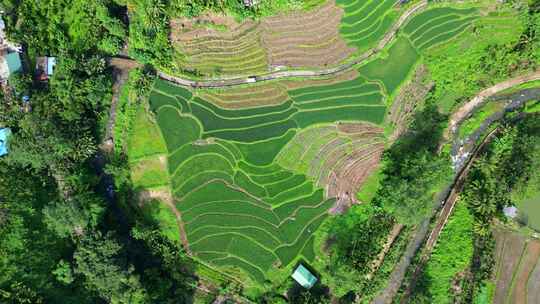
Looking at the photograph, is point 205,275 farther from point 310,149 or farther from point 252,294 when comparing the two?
point 310,149

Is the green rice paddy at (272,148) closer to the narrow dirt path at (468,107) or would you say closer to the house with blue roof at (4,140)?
the narrow dirt path at (468,107)

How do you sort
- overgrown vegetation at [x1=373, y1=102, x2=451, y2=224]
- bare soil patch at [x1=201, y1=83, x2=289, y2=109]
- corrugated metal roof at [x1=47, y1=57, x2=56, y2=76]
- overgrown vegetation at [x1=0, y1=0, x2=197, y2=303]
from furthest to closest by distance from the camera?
1. bare soil patch at [x1=201, y1=83, x2=289, y2=109]
2. corrugated metal roof at [x1=47, y1=57, x2=56, y2=76]
3. overgrown vegetation at [x1=0, y1=0, x2=197, y2=303]
4. overgrown vegetation at [x1=373, y1=102, x2=451, y2=224]

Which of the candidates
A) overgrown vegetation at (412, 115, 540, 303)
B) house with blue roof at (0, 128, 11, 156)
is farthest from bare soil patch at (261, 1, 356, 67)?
house with blue roof at (0, 128, 11, 156)

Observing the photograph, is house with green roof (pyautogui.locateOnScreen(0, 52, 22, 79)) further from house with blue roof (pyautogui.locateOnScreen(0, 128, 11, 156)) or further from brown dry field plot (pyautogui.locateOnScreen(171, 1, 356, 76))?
brown dry field plot (pyautogui.locateOnScreen(171, 1, 356, 76))

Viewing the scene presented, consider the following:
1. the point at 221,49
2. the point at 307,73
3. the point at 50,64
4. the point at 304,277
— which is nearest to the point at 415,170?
the point at 307,73

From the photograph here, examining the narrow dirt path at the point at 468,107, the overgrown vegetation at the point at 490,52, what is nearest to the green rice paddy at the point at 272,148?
the overgrown vegetation at the point at 490,52

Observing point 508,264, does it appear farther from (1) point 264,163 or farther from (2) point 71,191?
(2) point 71,191

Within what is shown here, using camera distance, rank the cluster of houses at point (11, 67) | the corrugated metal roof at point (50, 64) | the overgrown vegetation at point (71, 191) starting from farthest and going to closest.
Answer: the corrugated metal roof at point (50, 64) < the cluster of houses at point (11, 67) < the overgrown vegetation at point (71, 191)
